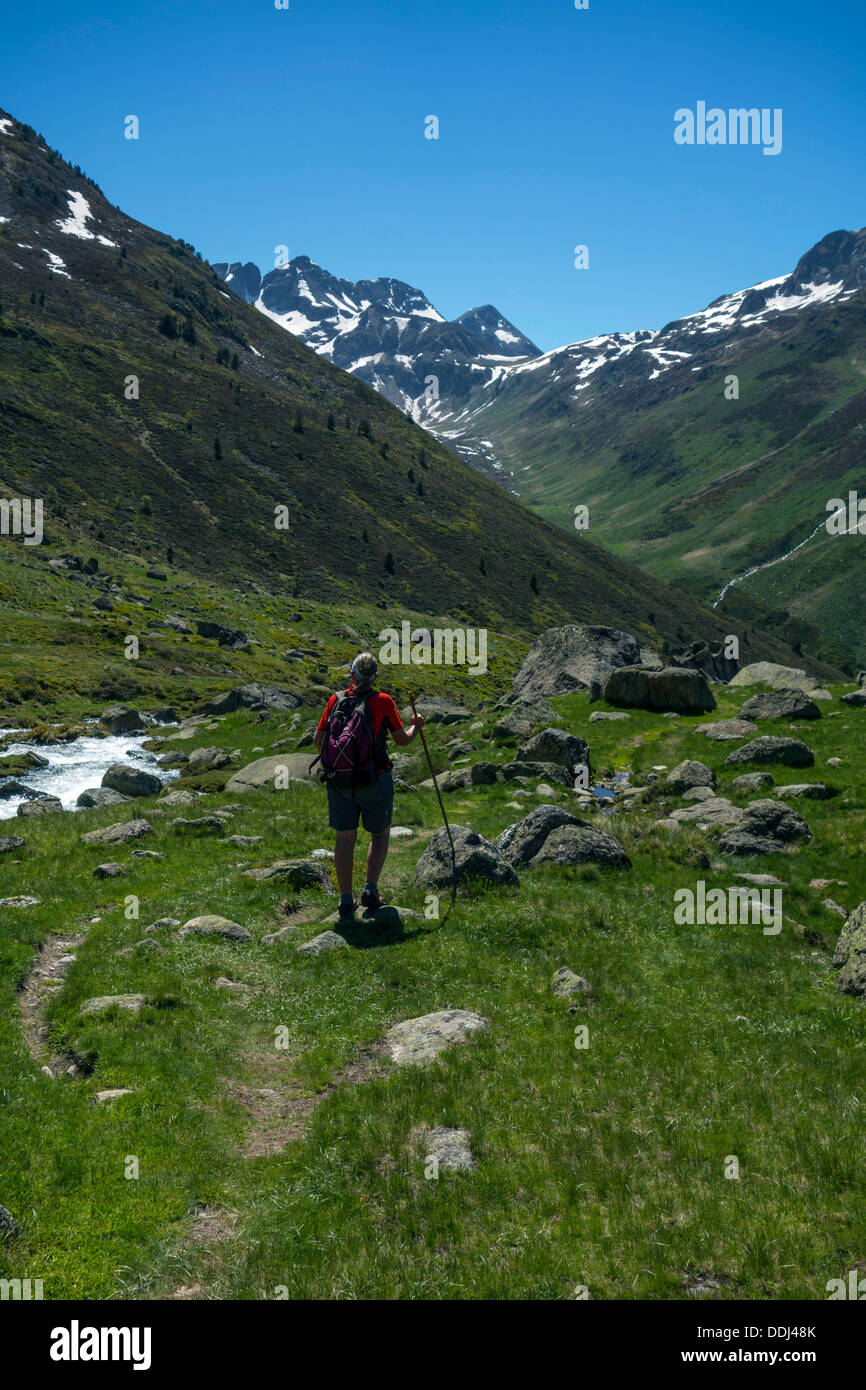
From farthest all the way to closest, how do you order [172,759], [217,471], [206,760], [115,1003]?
[217,471], [172,759], [206,760], [115,1003]

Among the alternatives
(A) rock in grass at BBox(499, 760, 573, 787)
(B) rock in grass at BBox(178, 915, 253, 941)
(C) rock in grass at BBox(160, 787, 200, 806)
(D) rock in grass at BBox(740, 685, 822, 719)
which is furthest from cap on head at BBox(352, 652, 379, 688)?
(D) rock in grass at BBox(740, 685, 822, 719)

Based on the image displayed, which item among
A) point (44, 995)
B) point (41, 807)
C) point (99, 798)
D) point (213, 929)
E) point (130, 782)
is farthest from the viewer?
point (130, 782)

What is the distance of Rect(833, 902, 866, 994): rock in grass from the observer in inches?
491

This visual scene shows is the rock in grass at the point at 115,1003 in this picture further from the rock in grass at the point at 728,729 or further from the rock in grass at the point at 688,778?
the rock in grass at the point at 728,729

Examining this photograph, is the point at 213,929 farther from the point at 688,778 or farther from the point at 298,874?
the point at 688,778

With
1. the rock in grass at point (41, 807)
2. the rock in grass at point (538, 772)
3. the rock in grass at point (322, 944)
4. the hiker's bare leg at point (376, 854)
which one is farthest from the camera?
the rock in grass at point (538, 772)

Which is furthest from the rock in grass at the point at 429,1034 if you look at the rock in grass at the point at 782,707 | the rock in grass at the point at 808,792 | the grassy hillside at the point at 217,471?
the grassy hillside at the point at 217,471

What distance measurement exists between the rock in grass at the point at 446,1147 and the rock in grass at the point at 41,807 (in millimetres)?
19442

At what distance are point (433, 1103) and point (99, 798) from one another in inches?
819

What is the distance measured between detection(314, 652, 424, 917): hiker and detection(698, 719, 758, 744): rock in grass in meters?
19.7

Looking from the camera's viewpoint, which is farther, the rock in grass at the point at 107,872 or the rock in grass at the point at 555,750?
the rock in grass at the point at 555,750

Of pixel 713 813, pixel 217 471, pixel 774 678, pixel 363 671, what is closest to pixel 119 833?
pixel 363 671

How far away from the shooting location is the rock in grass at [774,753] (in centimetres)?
2662

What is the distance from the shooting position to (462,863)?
55.3ft
